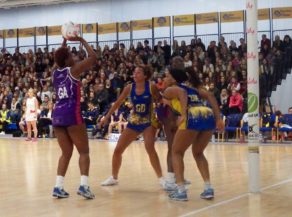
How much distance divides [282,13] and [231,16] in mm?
2546

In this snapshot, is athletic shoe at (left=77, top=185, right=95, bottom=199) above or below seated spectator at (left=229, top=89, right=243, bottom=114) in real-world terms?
below

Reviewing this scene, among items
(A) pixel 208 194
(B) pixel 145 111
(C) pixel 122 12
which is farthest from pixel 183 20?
(A) pixel 208 194

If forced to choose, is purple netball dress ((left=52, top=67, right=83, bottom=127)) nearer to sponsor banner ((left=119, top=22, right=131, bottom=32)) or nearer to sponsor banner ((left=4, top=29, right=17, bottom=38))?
sponsor banner ((left=119, top=22, right=131, bottom=32))

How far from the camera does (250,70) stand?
28.5ft

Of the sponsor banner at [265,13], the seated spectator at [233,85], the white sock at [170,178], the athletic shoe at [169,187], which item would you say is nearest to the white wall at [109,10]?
the sponsor banner at [265,13]

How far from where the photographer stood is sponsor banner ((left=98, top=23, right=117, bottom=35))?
101ft

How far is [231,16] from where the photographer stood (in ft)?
90.8

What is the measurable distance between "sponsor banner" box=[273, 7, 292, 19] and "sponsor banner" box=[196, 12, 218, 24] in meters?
2.94

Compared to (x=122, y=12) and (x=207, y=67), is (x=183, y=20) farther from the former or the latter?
(x=207, y=67)

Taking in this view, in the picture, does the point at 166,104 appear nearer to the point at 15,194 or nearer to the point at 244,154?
the point at 15,194

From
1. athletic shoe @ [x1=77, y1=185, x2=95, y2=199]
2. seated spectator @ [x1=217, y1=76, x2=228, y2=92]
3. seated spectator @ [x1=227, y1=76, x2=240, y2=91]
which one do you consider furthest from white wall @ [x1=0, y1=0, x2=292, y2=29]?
athletic shoe @ [x1=77, y1=185, x2=95, y2=199]

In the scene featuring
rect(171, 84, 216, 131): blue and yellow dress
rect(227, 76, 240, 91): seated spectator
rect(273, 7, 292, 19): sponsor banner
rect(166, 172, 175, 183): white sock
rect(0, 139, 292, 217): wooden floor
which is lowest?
rect(0, 139, 292, 217): wooden floor

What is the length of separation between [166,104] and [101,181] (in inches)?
82.8

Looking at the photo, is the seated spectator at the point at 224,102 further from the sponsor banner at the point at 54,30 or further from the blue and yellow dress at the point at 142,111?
the sponsor banner at the point at 54,30
